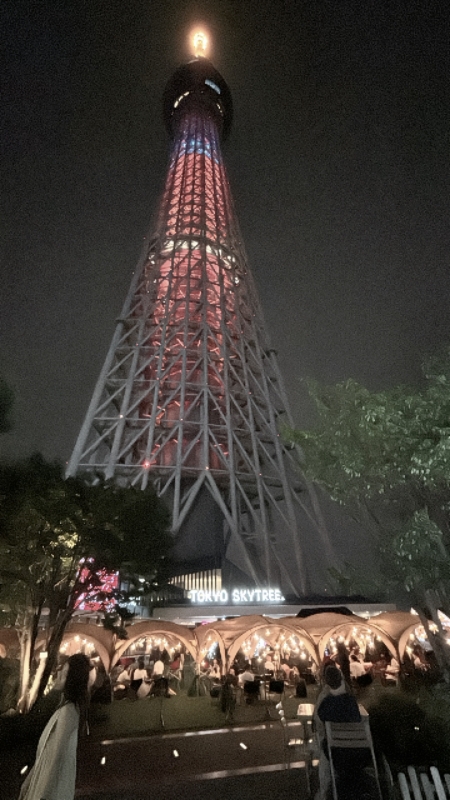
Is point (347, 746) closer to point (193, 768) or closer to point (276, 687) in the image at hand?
point (193, 768)

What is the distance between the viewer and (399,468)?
34.6 feet

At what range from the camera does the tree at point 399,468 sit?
31.8 ft

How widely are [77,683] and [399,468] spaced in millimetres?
8717

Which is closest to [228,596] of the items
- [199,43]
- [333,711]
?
[333,711]

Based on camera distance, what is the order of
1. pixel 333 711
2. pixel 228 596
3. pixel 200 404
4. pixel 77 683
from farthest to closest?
1. pixel 200 404
2. pixel 228 596
3. pixel 333 711
4. pixel 77 683

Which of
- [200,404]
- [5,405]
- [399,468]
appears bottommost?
[399,468]

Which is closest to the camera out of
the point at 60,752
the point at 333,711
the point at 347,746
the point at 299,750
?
the point at 60,752

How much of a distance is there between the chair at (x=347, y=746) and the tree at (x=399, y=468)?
540 centimetres

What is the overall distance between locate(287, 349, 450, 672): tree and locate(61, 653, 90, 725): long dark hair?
25.5 feet

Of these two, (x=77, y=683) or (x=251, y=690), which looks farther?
(x=251, y=690)

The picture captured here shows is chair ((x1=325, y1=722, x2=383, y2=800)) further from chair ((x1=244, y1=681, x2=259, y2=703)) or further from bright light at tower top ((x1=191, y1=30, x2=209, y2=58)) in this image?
bright light at tower top ((x1=191, y1=30, x2=209, y2=58))

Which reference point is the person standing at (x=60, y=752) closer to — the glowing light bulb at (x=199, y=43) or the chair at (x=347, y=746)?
the chair at (x=347, y=746)

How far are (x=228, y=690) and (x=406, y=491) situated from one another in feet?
24.8

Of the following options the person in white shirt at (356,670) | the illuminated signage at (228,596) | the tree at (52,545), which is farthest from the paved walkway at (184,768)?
the illuminated signage at (228,596)
